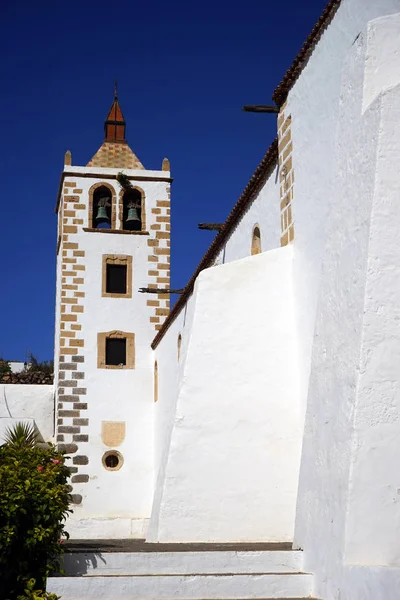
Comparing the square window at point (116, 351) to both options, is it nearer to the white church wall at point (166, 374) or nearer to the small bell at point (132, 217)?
the white church wall at point (166, 374)

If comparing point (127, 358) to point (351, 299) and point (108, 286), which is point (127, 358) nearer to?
point (108, 286)

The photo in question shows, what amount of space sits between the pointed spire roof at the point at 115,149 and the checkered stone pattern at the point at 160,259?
119 cm

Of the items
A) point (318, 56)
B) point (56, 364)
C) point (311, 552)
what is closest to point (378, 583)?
point (311, 552)

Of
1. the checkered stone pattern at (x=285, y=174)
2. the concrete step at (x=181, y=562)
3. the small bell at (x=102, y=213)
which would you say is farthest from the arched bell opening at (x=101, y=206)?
the concrete step at (x=181, y=562)

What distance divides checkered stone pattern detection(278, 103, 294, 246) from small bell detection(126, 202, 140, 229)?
8.05m

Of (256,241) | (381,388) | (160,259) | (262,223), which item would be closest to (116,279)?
(160,259)

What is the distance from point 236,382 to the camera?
8523 millimetres

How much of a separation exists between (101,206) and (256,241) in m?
7.00

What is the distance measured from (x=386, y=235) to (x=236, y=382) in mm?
3149

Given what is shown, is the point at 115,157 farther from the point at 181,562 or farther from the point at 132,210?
the point at 181,562

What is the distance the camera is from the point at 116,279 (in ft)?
56.2

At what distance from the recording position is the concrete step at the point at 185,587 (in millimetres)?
5801

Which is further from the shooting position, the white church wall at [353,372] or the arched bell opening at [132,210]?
the arched bell opening at [132,210]

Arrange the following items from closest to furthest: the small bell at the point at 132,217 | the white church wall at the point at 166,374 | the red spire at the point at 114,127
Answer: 1. the white church wall at the point at 166,374
2. the small bell at the point at 132,217
3. the red spire at the point at 114,127
